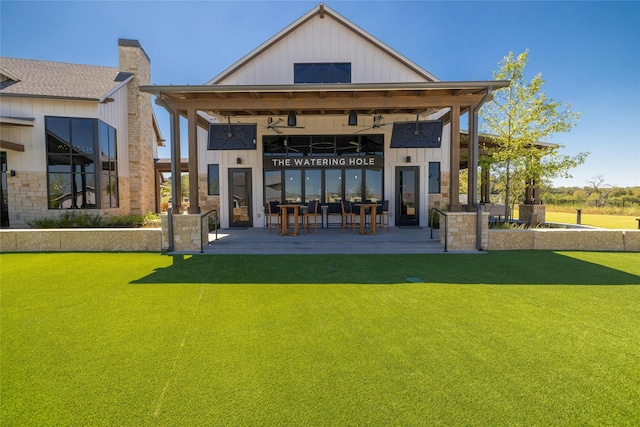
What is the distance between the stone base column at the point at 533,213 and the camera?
11.7m

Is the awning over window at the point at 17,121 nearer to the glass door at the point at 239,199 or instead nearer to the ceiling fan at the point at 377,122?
the glass door at the point at 239,199

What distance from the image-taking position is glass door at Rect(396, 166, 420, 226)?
35.9 feet

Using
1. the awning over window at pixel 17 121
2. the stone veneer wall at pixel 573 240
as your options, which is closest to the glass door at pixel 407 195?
the stone veneer wall at pixel 573 240

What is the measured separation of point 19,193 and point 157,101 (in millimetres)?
9239

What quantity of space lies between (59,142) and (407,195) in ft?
46.1

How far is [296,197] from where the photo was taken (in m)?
10.9

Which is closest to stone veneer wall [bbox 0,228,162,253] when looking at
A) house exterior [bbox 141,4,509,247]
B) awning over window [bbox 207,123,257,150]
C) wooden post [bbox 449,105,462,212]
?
awning over window [bbox 207,123,257,150]

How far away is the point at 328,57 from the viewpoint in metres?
11.0

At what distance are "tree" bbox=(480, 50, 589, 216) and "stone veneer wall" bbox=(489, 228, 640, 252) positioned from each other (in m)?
3.43

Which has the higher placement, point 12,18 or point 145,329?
point 12,18

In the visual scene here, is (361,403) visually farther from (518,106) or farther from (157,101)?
(518,106)

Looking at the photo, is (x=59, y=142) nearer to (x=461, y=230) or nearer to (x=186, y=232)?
(x=186, y=232)

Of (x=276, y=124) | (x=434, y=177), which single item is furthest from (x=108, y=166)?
(x=434, y=177)

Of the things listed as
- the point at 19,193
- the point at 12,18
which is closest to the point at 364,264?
the point at 19,193
